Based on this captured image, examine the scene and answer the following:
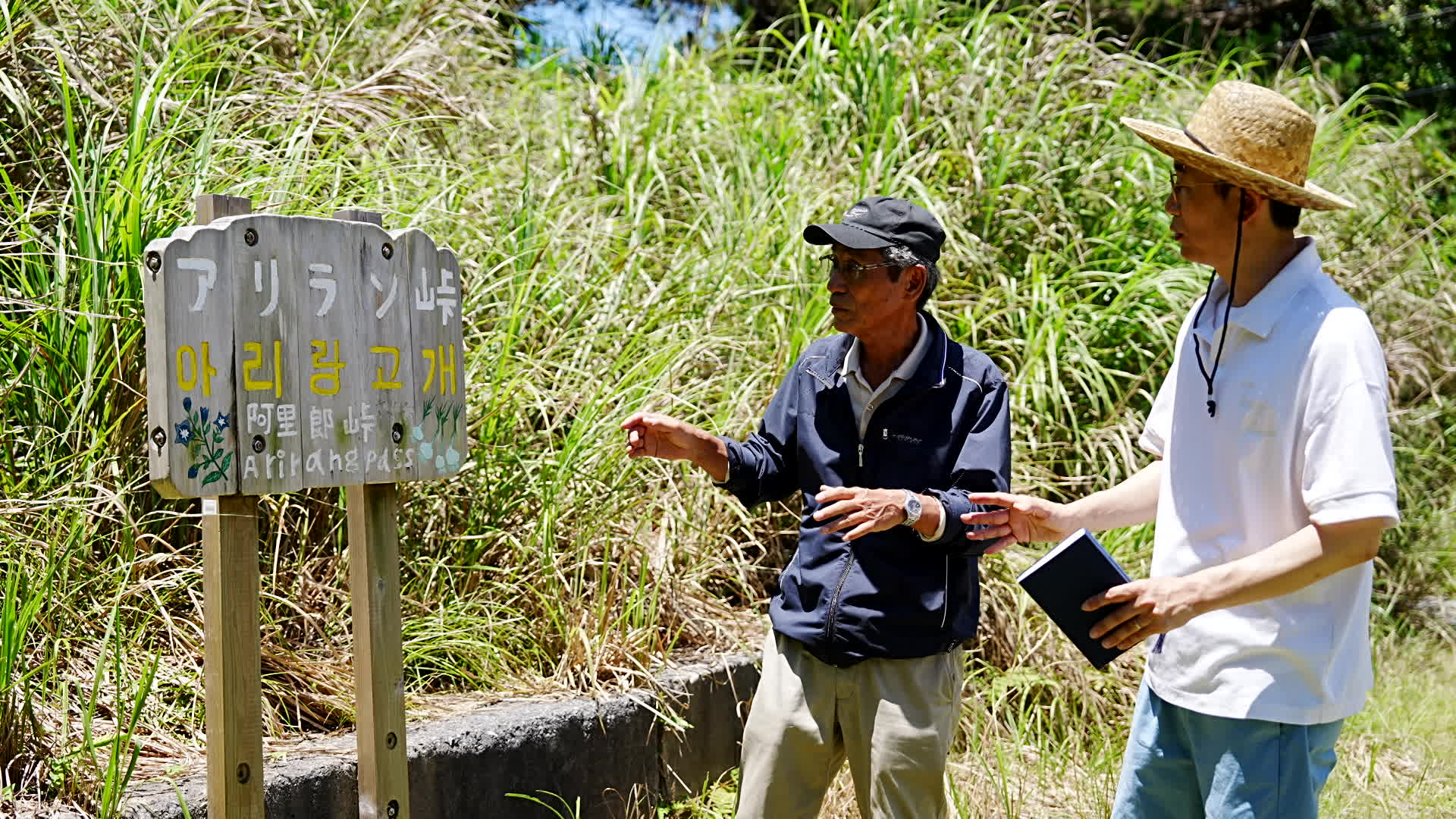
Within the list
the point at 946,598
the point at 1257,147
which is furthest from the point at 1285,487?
the point at 946,598

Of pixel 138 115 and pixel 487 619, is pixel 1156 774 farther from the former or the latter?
pixel 138 115

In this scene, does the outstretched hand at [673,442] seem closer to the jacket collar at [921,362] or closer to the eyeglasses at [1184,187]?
the jacket collar at [921,362]

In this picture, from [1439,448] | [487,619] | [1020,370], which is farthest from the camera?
[1439,448]

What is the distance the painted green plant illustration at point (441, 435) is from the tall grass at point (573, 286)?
818 millimetres

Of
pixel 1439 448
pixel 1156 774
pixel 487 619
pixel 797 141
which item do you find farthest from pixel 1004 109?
pixel 1156 774

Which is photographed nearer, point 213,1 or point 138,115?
point 138,115

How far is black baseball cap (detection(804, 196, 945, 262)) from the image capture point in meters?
3.08

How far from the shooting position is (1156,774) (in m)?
2.54

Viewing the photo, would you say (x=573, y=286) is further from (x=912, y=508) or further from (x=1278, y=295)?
(x=1278, y=295)

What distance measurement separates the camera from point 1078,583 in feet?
7.77

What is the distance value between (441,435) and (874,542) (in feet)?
3.19

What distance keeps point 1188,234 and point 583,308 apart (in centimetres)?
282

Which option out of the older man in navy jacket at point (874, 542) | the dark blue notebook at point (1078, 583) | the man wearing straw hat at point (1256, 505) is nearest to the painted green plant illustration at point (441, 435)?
the older man in navy jacket at point (874, 542)

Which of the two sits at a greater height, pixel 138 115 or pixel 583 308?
pixel 138 115
